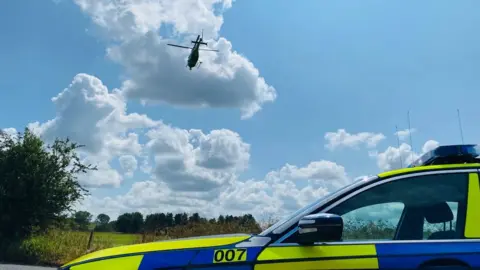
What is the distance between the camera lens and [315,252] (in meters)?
2.57

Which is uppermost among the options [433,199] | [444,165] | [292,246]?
[444,165]

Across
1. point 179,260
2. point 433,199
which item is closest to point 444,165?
Result: point 433,199

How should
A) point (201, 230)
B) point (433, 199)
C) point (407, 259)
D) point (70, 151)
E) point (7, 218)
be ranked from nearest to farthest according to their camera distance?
1. point (407, 259)
2. point (433, 199)
3. point (201, 230)
4. point (7, 218)
5. point (70, 151)

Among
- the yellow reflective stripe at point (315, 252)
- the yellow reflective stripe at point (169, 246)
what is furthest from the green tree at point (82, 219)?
the yellow reflective stripe at point (315, 252)

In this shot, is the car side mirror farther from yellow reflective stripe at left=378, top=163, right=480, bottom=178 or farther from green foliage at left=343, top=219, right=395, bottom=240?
yellow reflective stripe at left=378, top=163, right=480, bottom=178

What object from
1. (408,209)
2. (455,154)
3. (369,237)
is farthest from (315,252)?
(455,154)

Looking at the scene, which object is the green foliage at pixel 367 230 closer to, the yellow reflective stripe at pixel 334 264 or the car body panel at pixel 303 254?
the car body panel at pixel 303 254

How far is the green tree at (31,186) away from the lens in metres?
24.2

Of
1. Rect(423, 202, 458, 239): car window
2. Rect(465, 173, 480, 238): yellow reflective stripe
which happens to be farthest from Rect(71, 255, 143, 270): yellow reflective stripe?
Rect(465, 173, 480, 238): yellow reflective stripe

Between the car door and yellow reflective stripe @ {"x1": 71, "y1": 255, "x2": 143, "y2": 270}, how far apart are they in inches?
28.7

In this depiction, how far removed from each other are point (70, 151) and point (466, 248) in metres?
26.5

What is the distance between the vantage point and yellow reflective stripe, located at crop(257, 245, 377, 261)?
2570mm

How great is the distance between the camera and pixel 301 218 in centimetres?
268

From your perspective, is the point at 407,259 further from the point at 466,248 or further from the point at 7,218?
the point at 7,218
